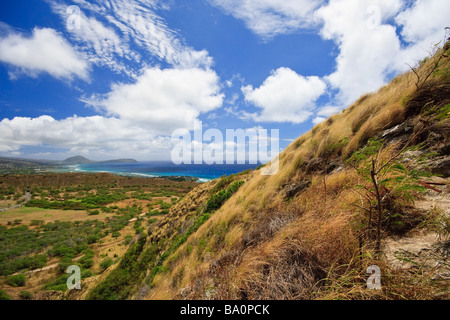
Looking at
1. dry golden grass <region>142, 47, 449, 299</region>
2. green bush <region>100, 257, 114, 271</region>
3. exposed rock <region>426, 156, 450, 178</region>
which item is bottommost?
green bush <region>100, 257, 114, 271</region>

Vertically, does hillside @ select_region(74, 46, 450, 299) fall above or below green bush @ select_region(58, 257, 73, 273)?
above

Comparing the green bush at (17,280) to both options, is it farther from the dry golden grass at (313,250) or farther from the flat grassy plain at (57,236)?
the dry golden grass at (313,250)

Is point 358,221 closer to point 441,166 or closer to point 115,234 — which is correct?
point 441,166

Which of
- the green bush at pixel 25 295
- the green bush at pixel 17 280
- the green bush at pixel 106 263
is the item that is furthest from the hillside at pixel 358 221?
the green bush at pixel 17 280

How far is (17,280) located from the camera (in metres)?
12.3

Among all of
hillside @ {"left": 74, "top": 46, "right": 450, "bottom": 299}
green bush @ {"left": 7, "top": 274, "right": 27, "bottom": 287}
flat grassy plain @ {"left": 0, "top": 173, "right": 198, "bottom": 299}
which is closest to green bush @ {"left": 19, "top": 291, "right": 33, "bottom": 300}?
flat grassy plain @ {"left": 0, "top": 173, "right": 198, "bottom": 299}

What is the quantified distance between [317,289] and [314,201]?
2.03 metres

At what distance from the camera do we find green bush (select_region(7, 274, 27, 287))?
39.7ft

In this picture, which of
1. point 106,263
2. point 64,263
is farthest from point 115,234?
point 106,263

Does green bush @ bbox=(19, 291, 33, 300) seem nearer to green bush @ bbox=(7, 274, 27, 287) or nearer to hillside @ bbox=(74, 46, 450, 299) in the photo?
green bush @ bbox=(7, 274, 27, 287)

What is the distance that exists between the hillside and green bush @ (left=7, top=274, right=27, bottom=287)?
1461cm

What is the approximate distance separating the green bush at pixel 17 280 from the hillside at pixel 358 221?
→ 14.6 meters

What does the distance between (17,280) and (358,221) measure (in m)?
21.3

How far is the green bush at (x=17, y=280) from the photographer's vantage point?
476 inches
